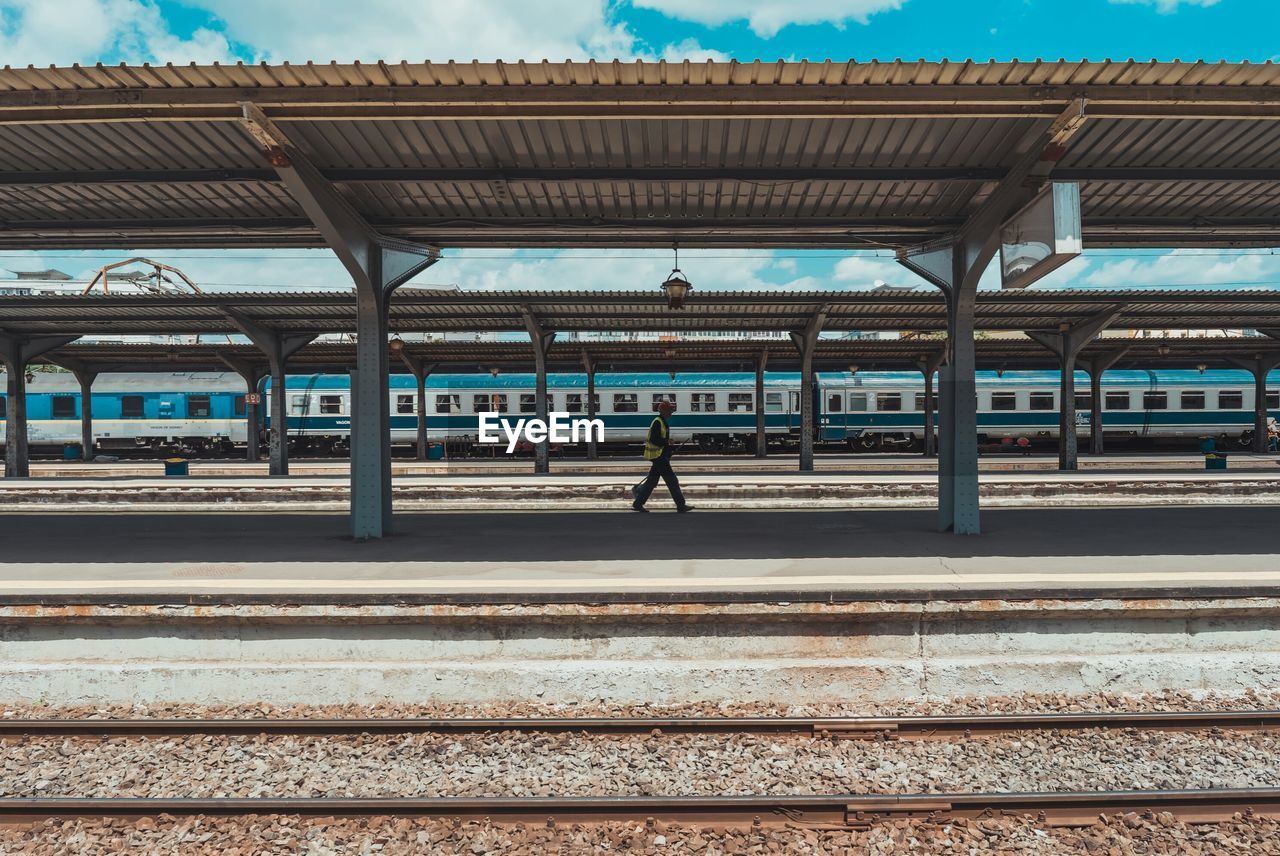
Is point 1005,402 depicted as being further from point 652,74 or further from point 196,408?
point 196,408

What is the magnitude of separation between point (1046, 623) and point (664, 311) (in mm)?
12492

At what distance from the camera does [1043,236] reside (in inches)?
Result: 272

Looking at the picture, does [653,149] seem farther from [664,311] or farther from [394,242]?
[664,311]

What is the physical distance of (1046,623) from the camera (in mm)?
5699

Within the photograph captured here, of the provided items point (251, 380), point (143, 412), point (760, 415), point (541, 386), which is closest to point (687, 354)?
point (760, 415)

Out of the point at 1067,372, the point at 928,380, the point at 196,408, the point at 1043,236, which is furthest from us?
the point at 196,408

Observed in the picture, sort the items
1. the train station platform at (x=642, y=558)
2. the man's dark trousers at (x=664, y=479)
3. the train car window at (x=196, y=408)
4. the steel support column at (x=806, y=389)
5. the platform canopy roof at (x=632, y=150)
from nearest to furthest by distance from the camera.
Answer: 1. the train station platform at (x=642, y=558)
2. the platform canopy roof at (x=632, y=150)
3. the man's dark trousers at (x=664, y=479)
4. the steel support column at (x=806, y=389)
5. the train car window at (x=196, y=408)

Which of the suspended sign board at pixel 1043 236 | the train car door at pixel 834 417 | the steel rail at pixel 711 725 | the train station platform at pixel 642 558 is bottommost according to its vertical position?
the steel rail at pixel 711 725

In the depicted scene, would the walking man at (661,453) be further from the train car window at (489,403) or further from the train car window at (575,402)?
the train car window at (489,403)

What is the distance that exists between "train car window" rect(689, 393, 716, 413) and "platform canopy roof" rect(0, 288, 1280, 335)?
24.8 ft

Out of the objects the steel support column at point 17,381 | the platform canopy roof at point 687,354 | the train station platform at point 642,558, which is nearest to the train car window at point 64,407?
the platform canopy roof at point 687,354

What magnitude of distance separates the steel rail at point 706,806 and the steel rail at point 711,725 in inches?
35.3

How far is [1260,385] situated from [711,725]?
29.1 m

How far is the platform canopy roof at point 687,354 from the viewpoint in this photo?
→ 22016 mm
